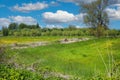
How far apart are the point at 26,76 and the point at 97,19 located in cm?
5580

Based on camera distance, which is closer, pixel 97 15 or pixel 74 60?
pixel 74 60

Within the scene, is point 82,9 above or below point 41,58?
above

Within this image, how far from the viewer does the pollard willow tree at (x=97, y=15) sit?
7056 cm

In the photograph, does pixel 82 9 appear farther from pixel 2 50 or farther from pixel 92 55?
pixel 2 50

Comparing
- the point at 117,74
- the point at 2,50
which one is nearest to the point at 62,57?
the point at 2,50

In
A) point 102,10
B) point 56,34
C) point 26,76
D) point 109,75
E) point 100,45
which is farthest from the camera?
point 56,34

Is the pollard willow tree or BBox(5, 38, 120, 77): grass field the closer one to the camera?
BBox(5, 38, 120, 77): grass field

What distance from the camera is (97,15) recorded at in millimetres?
71250

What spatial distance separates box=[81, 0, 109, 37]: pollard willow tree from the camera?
70.6 meters

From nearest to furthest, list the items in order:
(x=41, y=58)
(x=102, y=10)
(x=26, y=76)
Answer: (x=26, y=76) → (x=41, y=58) → (x=102, y=10)

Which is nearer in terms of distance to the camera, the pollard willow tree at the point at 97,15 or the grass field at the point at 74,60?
the grass field at the point at 74,60

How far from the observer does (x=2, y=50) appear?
29.1 meters

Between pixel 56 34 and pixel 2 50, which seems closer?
pixel 2 50

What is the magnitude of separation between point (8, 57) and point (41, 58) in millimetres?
5334
